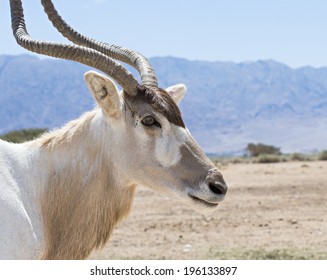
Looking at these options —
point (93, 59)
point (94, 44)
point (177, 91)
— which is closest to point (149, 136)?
point (93, 59)

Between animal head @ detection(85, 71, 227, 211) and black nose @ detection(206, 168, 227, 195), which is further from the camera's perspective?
animal head @ detection(85, 71, 227, 211)

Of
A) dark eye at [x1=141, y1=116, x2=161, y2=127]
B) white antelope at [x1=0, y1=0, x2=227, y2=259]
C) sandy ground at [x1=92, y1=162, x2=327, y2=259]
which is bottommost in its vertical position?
sandy ground at [x1=92, y1=162, x2=327, y2=259]

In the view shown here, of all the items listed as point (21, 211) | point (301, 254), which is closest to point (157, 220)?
point (301, 254)

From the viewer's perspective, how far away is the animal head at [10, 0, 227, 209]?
5.68 metres

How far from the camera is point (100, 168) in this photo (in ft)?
19.5

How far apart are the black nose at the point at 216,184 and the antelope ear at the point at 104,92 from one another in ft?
3.17

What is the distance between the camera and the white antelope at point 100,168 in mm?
5684

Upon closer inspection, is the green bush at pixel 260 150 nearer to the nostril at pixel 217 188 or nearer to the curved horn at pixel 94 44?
the curved horn at pixel 94 44

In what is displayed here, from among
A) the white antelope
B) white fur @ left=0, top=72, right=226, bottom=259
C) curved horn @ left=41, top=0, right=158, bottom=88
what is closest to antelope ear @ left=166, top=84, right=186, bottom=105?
curved horn @ left=41, top=0, right=158, bottom=88

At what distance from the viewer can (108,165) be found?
5977mm

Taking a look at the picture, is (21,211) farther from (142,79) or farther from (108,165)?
(142,79)

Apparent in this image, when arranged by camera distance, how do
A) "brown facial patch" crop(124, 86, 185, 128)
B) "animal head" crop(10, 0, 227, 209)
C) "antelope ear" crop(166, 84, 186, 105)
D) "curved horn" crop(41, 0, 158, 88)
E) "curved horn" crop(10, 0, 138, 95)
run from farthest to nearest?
"antelope ear" crop(166, 84, 186, 105) → "curved horn" crop(41, 0, 158, 88) → "curved horn" crop(10, 0, 138, 95) → "brown facial patch" crop(124, 86, 185, 128) → "animal head" crop(10, 0, 227, 209)

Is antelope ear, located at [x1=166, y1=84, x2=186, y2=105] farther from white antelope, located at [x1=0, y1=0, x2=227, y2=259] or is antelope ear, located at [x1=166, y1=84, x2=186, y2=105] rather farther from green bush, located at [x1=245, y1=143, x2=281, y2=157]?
green bush, located at [x1=245, y1=143, x2=281, y2=157]

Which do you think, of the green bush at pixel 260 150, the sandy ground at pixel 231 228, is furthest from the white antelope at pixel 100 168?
the green bush at pixel 260 150
